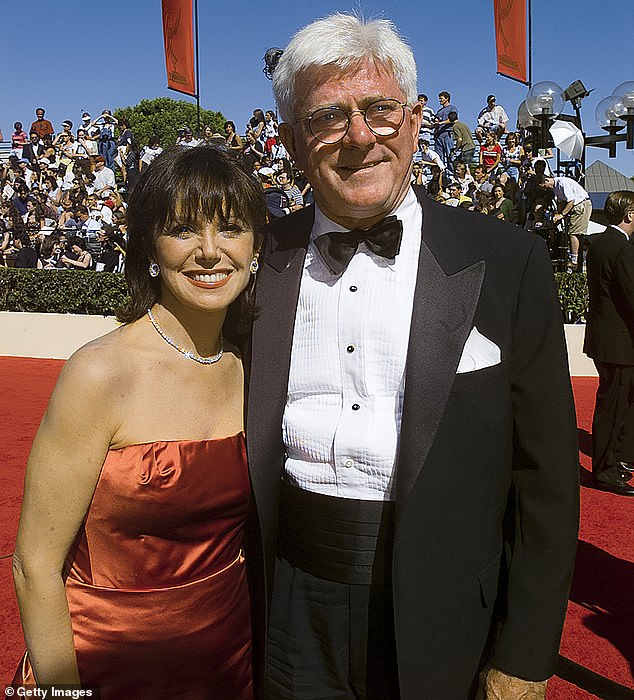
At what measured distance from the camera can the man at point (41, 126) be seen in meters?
20.7

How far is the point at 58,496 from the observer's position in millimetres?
1892

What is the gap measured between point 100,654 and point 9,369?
1010 centimetres

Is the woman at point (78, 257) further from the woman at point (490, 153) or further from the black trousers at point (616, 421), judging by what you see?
the black trousers at point (616, 421)

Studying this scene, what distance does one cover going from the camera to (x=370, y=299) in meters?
1.96

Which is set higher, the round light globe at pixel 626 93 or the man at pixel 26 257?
the round light globe at pixel 626 93

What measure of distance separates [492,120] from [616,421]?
12.3 m

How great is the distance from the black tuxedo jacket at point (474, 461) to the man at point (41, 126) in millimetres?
20955

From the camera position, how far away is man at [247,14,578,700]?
1.85 m

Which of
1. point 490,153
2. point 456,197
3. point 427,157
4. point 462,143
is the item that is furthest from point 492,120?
point 456,197

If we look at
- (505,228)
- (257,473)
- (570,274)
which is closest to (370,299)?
(505,228)

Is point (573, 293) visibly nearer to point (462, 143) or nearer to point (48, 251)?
point (462, 143)

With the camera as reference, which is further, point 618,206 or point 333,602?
point 618,206

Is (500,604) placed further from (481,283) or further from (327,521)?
(481,283)

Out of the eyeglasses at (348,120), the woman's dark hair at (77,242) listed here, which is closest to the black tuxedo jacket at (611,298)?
the eyeglasses at (348,120)
